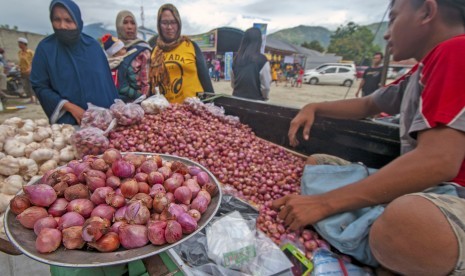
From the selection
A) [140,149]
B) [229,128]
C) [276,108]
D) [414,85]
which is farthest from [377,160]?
[140,149]

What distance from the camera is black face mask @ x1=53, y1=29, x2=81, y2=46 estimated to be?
226cm

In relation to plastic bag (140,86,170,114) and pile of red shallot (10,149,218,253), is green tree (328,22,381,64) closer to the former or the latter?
plastic bag (140,86,170,114)

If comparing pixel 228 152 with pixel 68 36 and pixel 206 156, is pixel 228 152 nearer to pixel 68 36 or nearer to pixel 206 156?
pixel 206 156

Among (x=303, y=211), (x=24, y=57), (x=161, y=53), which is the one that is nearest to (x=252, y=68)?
(x=161, y=53)

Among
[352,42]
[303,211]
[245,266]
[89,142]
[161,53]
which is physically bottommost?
[245,266]

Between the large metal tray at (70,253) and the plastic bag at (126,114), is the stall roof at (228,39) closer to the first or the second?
the plastic bag at (126,114)

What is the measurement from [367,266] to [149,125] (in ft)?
6.10

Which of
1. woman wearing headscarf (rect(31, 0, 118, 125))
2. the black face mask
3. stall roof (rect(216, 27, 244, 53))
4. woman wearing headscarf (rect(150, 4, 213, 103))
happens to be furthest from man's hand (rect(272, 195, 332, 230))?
stall roof (rect(216, 27, 244, 53))

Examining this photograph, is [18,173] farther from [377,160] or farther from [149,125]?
[377,160]

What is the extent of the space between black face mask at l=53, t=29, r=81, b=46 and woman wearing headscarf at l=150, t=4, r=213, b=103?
1.06 meters

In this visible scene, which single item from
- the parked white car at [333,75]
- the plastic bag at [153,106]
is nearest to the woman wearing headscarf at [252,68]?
the plastic bag at [153,106]

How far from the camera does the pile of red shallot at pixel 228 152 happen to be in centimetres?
173

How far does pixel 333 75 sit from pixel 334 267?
69.9ft

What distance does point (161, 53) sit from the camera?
3.26 meters
